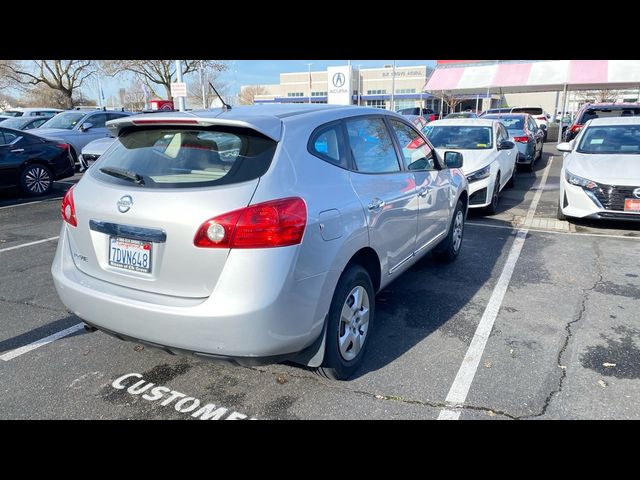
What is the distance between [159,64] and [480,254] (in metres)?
38.3

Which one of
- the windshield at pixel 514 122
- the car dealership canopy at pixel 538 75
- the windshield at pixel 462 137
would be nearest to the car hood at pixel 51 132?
the windshield at pixel 462 137

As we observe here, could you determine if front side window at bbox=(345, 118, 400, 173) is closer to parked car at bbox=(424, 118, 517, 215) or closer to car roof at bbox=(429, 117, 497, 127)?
parked car at bbox=(424, 118, 517, 215)

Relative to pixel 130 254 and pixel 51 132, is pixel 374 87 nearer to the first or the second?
pixel 51 132

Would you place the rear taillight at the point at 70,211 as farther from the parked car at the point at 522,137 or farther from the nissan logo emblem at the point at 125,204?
the parked car at the point at 522,137

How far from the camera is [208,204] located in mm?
2408

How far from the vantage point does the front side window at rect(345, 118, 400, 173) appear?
11.0ft

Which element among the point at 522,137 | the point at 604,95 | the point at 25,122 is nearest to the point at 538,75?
the point at 522,137

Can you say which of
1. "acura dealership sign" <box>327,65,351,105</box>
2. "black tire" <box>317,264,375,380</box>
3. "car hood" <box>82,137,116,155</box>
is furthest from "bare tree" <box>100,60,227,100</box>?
"black tire" <box>317,264,375,380</box>

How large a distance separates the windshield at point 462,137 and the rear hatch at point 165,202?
22.2 feet

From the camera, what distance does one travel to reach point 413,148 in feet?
14.1

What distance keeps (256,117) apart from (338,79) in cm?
2049

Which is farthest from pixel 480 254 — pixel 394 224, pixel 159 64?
pixel 159 64

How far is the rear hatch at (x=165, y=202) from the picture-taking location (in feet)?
7.97
